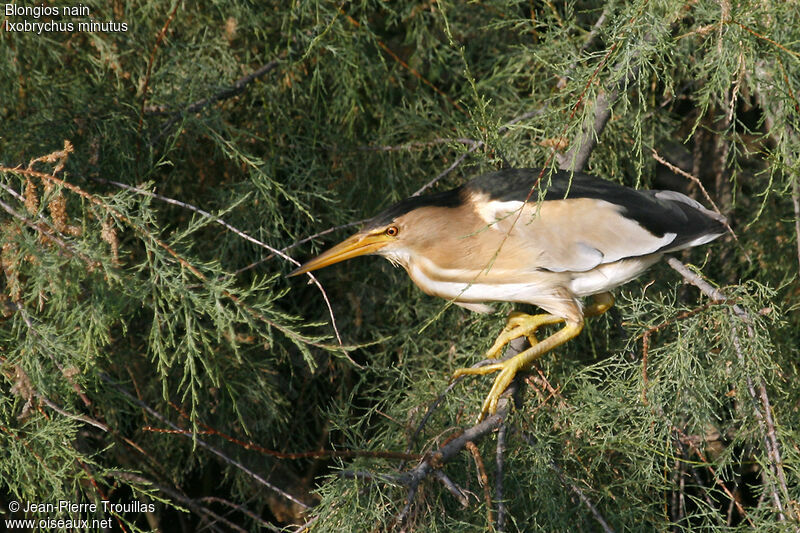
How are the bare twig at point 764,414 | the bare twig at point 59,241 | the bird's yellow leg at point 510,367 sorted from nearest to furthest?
1. the bare twig at point 59,241
2. the bare twig at point 764,414
3. the bird's yellow leg at point 510,367

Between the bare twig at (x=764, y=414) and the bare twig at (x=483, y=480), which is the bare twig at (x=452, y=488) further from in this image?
the bare twig at (x=764, y=414)

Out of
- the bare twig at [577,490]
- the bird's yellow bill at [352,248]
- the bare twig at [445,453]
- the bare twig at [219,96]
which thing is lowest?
the bare twig at [577,490]

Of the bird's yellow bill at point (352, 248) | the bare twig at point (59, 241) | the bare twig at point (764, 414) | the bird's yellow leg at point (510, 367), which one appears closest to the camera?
the bare twig at point (59, 241)

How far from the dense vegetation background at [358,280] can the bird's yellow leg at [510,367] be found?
45 millimetres

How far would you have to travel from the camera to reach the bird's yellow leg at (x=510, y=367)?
5.48 feet

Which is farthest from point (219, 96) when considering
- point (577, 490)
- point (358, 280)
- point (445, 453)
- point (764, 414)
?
point (764, 414)

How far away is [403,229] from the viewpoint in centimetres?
186

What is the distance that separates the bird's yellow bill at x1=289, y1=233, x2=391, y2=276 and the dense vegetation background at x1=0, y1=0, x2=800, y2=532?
0.15 m

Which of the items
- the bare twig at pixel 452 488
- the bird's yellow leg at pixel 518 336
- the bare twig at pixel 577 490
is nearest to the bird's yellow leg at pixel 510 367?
the bird's yellow leg at pixel 518 336

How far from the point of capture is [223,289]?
132 cm

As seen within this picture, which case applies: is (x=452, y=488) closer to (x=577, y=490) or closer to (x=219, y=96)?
(x=577, y=490)

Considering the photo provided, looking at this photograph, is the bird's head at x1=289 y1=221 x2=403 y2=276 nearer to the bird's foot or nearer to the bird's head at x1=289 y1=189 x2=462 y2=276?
the bird's head at x1=289 y1=189 x2=462 y2=276

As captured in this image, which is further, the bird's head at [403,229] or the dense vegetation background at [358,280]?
the bird's head at [403,229]

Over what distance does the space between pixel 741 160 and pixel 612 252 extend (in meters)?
1.09
